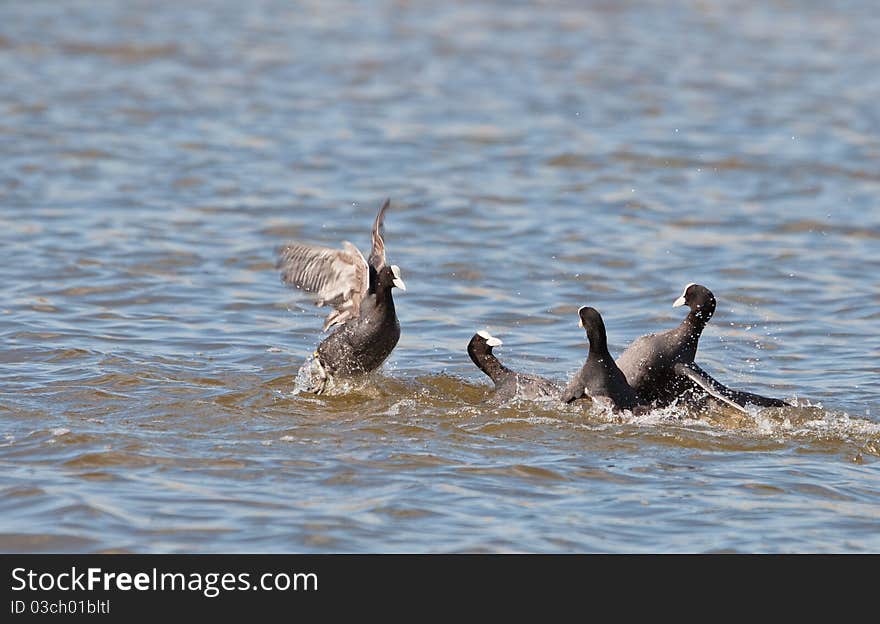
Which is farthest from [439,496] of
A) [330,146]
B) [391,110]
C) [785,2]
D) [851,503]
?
[785,2]

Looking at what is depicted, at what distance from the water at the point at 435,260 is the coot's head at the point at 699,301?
68 centimetres

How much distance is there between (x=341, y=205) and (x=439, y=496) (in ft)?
23.8

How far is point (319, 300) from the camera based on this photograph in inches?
324

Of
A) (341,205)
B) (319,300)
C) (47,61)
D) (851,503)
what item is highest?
(47,61)

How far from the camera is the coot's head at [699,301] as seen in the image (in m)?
7.97

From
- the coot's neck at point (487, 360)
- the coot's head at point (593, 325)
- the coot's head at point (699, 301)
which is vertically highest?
the coot's head at point (699, 301)

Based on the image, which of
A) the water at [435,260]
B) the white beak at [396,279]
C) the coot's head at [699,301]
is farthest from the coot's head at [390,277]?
the coot's head at [699,301]

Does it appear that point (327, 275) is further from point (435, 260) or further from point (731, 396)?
point (435, 260)

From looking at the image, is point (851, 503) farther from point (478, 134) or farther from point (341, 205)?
point (478, 134)

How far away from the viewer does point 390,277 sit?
26.3ft

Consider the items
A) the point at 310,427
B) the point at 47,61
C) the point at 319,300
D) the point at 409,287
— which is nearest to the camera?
the point at 310,427

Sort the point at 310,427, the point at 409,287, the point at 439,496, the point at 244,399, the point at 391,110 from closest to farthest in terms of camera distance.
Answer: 1. the point at 439,496
2. the point at 310,427
3. the point at 244,399
4. the point at 409,287
5. the point at 391,110

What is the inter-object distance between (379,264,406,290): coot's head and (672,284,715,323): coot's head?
5.02 feet

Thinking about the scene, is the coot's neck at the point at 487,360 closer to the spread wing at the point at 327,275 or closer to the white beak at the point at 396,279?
the white beak at the point at 396,279
